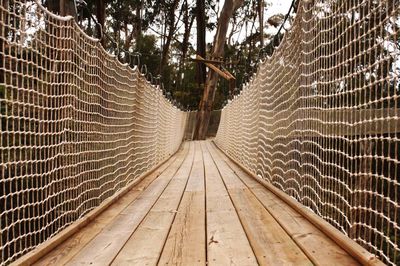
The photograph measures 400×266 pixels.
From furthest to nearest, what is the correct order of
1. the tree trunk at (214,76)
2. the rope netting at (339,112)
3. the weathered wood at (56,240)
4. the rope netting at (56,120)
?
the tree trunk at (214,76) < the rope netting at (56,120) < the rope netting at (339,112) < the weathered wood at (56,240)

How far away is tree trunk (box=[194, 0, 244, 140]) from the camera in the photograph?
493 inches

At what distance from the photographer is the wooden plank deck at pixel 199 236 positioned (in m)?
1.74

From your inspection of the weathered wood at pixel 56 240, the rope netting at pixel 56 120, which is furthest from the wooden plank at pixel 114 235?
the rope netting at pixel 56 120

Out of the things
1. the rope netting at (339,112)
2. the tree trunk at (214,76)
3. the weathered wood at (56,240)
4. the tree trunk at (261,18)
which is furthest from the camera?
the tree trunk at (261,18)

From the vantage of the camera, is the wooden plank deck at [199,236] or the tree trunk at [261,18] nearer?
the wooden plank deck at [199,236]

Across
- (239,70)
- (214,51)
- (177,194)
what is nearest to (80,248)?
(177,194)

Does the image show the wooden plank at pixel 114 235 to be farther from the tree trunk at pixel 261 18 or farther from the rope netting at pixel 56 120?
the tree trunk at pixel 261 18

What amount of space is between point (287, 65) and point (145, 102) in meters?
2.50

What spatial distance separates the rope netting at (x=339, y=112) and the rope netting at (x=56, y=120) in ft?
4.32

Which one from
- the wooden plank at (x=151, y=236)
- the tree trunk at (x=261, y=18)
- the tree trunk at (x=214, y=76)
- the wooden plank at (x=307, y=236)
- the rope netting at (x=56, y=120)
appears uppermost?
the tree trunk at (x=261, y=18)

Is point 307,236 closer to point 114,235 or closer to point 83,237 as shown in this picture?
point 114,235

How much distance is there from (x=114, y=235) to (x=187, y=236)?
317mm

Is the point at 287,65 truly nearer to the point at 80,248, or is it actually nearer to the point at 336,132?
the point at 336,132

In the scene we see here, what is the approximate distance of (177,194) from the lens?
352cm
